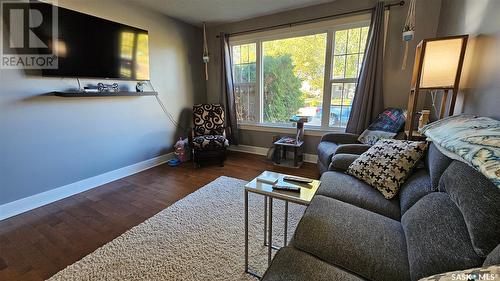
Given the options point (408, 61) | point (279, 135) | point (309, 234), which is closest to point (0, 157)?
point (309, 234)

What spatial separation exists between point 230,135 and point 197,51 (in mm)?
1709

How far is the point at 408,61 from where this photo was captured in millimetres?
2795

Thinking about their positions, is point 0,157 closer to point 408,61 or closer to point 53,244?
point 53,244

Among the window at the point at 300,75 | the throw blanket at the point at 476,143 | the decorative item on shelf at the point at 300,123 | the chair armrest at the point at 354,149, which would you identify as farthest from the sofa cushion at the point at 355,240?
the window at the point at 300,75

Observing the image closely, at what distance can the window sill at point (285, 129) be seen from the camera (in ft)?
11.4

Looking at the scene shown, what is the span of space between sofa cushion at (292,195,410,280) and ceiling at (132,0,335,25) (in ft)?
9.63

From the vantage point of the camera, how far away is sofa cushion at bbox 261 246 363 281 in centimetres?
88

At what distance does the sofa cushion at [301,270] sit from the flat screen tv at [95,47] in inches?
111

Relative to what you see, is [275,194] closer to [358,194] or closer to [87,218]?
[358,194]

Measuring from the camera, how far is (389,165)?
161cm

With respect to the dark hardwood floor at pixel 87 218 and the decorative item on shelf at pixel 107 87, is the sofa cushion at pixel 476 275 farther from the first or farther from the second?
the decorative item on shelf at pixel 107 87

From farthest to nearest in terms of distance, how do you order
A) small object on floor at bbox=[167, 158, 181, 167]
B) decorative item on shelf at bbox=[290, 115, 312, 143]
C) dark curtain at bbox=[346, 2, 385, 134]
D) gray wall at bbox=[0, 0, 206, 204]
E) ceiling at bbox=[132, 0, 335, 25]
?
small object on floor at bbox=[167, 158, 181, 167] < decorative item on shelf at bbox=[290, 115, 312, 143] < ceiling at bbox=[132, 0, 335, 25] < dark curtain at bbox=[346, 2, 385, 134] < gray wall at bbox=[0, 0, 206, 204]

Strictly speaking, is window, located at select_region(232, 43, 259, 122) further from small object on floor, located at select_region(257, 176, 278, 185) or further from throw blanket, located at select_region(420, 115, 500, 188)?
throw blanket, located at select_region(420, 115, 500, 188)

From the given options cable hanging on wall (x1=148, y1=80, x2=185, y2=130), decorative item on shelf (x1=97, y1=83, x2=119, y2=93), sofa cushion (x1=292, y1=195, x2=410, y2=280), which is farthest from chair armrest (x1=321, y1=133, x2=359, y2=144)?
decorative item on shelf (x1=97, y1=83, x2=119, y2=93)
